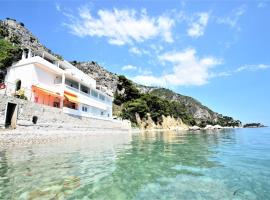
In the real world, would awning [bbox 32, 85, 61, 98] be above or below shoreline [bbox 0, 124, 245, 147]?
above

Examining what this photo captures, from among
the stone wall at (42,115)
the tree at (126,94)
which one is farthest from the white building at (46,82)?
the tree at (126,94)

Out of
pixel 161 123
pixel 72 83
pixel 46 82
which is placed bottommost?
pixel 161 123

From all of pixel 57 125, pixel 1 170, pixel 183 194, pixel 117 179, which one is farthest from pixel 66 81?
pixel 183 194

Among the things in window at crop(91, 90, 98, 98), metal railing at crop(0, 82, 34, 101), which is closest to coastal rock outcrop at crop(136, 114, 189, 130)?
window at crop(91, 90, 98, 98)

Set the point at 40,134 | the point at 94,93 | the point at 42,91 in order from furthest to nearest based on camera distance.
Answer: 1. the point at 94,93
2. the point at 42,91
3. the point at 40,134

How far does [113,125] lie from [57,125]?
2084 cm

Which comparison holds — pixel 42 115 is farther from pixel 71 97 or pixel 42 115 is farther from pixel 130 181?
pixel 130 181

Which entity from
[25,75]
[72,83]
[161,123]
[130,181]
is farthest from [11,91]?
[161,123]

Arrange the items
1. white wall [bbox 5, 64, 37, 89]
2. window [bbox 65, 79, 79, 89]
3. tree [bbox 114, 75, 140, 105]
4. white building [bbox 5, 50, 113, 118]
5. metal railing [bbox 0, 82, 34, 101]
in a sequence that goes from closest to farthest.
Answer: metal railing [bbox 0, 82, 34, 101] → white wall [bbox 5, 64, 37, 89] → white building [bbox 5, 50, 113, 118] → window [bbox 65, 79, 79, 89] → tree [bbox 114, 75, 140, 105]

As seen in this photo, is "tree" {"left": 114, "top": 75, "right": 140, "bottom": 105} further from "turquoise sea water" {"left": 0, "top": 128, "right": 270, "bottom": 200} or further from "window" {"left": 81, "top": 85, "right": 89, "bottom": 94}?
"turquoise sea water" {"left": 0, "top": 128, "right": 270, "bottom": 200}

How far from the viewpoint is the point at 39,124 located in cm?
2520

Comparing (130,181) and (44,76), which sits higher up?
(44,76)

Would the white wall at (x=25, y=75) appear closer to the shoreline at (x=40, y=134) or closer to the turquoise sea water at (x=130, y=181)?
the shoreline at (x=40, y=134)

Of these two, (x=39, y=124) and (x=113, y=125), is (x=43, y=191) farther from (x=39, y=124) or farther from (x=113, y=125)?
(x=113, y=125)
